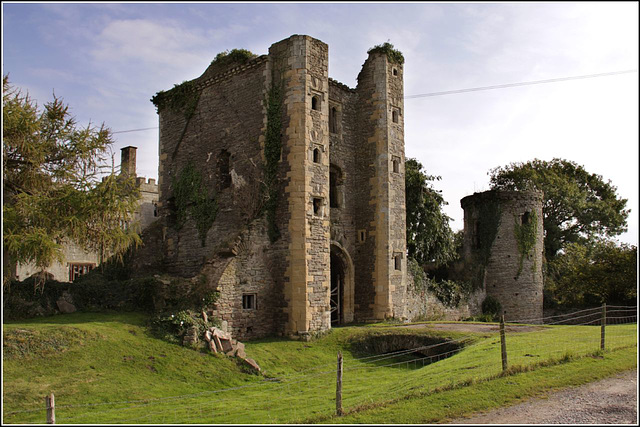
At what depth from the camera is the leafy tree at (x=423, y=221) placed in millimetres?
32156

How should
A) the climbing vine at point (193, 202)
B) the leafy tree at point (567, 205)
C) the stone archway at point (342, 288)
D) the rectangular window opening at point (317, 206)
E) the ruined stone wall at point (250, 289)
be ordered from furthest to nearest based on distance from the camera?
1. the leafy tree at point (567, 205)
2. the stone archway at point (342, 288)
3. the climbing vine at point (193, 202)
4. the rectangular window opening at point (317, 206)
5. the ruined stone wall at point (250, 289)

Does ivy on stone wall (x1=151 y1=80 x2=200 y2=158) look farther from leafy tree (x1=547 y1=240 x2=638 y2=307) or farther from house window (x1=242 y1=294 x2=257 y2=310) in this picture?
leafy tree (x1=547 y1=240 x2=638 y2=307)

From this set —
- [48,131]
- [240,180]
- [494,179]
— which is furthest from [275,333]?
[494,179]

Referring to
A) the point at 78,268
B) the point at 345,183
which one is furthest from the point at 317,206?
the point at 78,268

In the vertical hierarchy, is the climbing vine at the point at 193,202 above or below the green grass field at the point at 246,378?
above

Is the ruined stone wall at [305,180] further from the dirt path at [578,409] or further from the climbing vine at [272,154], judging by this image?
the dirt path at [578,409]

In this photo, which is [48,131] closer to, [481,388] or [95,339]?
[95,339]

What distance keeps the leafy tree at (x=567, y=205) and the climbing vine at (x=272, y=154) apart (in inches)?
1071

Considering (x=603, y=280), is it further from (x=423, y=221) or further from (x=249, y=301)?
(x=249, y=301)

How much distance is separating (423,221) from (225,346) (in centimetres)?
1933

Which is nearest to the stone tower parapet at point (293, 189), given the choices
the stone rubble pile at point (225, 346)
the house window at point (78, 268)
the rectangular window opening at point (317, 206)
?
the rectangular window opening at point (317, 206)

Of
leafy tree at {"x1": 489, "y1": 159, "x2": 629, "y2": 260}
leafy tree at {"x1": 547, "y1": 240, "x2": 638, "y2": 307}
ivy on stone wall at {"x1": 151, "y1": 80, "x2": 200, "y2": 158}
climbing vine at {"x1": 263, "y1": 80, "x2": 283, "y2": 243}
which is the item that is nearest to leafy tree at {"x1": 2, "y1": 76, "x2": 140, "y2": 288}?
climbing vine at {"x1": 263, "y1": 80, "x2": 283, "y2": 243}

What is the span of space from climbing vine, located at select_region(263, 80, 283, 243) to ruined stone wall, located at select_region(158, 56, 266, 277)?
418 mm

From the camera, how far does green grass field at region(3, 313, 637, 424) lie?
10062 millimetres
